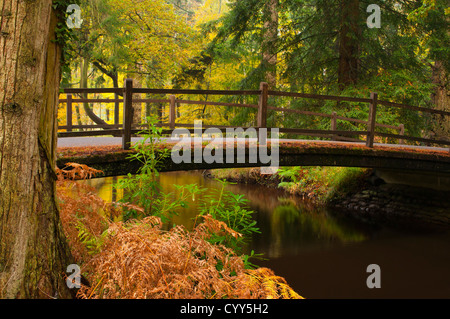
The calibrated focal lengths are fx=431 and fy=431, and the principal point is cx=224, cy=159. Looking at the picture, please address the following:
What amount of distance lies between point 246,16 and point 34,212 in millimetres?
13197

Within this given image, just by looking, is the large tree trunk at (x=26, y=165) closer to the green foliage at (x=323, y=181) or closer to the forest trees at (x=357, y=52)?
the forest trees at (x=357, y=52)

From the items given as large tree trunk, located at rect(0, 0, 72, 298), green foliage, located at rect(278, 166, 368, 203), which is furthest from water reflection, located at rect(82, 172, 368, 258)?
large tree trunk, located at rect(0, 0, 72, 298)

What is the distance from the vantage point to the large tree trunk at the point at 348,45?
13.4 meters

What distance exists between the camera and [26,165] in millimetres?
2961

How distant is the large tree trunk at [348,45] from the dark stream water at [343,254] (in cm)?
442

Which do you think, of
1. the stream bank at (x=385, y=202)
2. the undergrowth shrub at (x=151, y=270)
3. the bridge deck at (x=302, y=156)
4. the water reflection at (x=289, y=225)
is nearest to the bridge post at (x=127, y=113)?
the bridge deck at (x=302, y=156)

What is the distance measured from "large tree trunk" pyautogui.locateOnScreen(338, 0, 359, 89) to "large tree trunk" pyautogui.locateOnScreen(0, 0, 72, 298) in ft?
38.6

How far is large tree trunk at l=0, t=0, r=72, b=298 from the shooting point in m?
2.86

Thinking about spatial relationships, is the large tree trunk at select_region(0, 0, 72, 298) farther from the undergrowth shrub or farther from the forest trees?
the forest trees

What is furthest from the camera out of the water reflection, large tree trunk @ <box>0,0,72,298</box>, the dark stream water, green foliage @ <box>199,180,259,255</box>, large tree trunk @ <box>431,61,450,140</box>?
large tree trunk @ <box>431,61,450,140</box>

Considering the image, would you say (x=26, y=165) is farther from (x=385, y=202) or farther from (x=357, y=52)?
(x=357, y=52)

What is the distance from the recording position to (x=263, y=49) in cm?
1520

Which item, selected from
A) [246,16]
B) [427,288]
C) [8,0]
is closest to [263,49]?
[246,16]

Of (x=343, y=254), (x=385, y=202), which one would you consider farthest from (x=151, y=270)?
(x=385, y=202)
